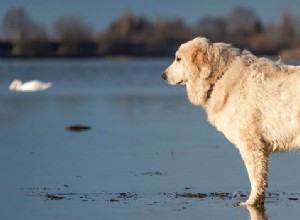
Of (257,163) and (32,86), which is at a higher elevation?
(257,163)

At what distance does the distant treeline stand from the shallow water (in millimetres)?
59602

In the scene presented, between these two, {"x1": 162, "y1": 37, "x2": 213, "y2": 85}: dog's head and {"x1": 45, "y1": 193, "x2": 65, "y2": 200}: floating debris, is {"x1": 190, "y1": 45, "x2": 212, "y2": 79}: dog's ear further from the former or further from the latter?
{"x1": 45, "y1": 193, "x2": 65, "y2": 200}: floating debris

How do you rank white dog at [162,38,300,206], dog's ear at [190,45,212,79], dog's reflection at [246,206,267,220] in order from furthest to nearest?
1. dog's ear at [190,45,212,79]
2. white dog at [162,38,300,206]
3. dog's reflection at [246,206,267,220]

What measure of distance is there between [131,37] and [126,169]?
82.9 m

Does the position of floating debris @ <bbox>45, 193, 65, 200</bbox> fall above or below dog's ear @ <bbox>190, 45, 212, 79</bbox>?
below

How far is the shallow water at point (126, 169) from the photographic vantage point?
10258 millimetres

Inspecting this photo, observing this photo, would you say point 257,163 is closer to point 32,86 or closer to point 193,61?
point 193,61

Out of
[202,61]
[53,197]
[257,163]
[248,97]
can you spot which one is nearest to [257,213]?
[257,163]

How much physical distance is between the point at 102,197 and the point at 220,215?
1.69 metres

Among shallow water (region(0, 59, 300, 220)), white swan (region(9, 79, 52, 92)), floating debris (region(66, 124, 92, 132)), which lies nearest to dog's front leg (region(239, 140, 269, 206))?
shallow water (region(0, 59, 300, 220))

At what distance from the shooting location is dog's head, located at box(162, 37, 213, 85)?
11.1 metres

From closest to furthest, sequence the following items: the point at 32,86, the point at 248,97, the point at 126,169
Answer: the point at 248,97
the point at 126,169
the point at 32,86

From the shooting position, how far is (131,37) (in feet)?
313

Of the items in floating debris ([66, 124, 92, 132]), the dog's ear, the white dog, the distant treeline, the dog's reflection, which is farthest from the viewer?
the distant treeline
